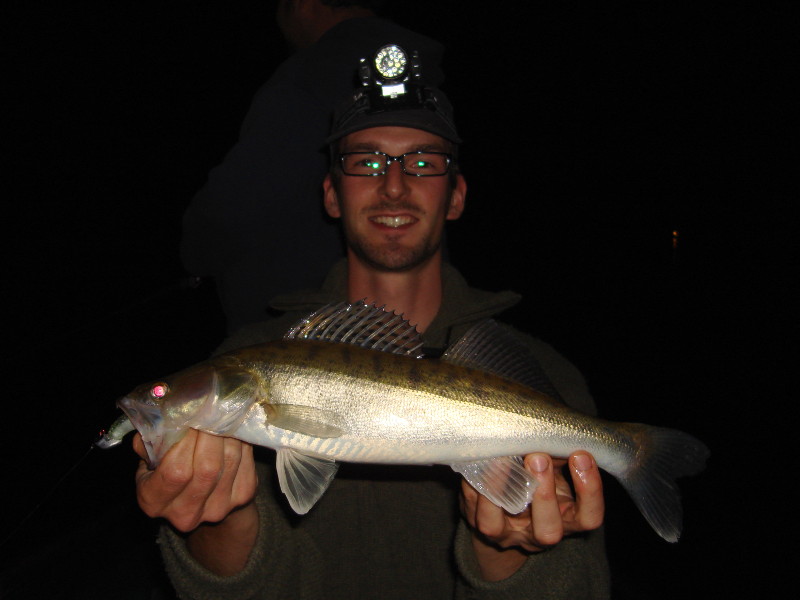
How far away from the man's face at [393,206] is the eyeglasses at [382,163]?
26mm

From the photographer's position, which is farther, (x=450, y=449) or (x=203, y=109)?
(x=203, y=109)

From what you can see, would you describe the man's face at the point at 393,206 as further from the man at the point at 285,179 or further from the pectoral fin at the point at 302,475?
the pectoral fin at the point at 302,475

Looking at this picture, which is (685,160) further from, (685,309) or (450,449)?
(450,449)

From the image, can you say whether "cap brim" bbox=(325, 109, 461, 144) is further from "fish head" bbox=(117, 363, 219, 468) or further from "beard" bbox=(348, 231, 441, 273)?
"fish head" bbox=(117, 363, 219, 468)

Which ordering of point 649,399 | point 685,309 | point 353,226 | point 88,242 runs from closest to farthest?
point 353,226 → point 649,399 → point 685,309 → point 88,242

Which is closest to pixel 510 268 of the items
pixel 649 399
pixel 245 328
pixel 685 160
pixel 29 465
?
pixel 685 160

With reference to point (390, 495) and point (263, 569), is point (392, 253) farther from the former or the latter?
point (263, 569)

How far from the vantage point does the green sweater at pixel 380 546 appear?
1925 millimetres

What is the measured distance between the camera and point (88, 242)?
2409cm

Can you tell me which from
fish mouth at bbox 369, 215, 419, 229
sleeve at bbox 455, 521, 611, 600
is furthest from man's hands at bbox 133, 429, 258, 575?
fish mouth at bbox 369, 215, 419, 229

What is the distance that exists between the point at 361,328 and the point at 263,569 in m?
1.14

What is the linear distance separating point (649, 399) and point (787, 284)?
23.3ft

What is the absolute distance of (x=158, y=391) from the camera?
4.80 feet

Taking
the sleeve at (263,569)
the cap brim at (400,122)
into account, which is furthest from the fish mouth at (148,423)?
the cap brim at (400,122)
